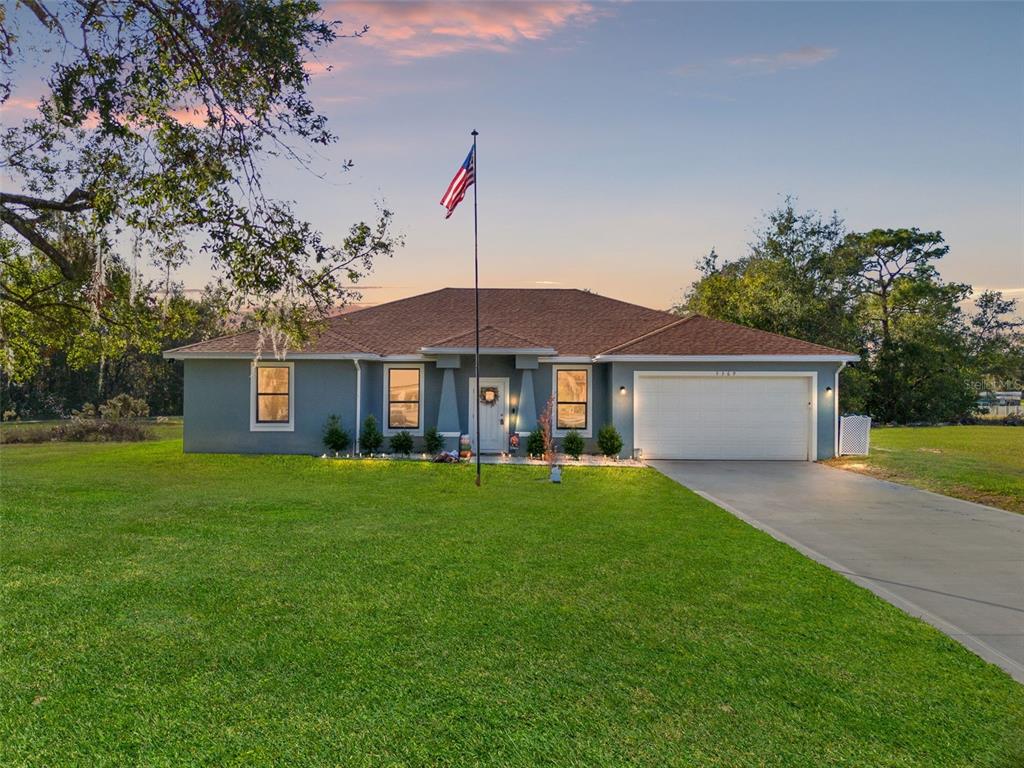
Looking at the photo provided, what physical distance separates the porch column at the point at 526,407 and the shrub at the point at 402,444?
2829 mm

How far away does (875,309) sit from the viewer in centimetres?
3597

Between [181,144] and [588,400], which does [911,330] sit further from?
[181,144]

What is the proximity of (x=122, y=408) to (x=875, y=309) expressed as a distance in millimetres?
37037

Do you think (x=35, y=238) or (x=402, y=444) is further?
(x=402, y=444)

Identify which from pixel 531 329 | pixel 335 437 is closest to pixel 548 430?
pixel 531 329

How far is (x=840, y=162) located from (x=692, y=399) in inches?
275

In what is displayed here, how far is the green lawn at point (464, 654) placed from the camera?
3.22 metres

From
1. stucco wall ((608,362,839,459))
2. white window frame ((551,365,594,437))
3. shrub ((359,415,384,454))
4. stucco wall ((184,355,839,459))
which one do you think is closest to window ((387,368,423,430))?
shrub ((359,415,384,454))

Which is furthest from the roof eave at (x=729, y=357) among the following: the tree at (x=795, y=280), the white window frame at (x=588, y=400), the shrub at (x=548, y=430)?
the tree at (x=795, y=280)

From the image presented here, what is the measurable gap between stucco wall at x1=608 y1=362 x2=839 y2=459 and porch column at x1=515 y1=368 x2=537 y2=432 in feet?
7.00

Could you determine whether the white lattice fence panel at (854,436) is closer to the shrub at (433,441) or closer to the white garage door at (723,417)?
the white garage door at (723,417)

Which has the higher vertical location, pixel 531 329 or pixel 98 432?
pixel 531 329

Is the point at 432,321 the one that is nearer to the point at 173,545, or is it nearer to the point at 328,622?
the point at 173,545

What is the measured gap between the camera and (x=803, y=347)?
1736 cm
